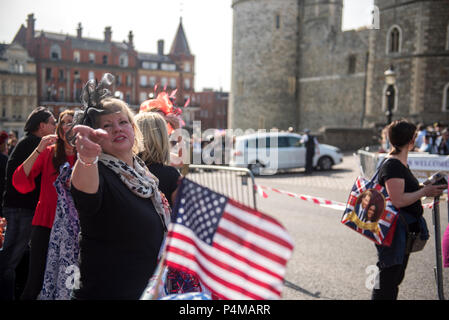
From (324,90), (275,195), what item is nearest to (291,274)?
(275,195)

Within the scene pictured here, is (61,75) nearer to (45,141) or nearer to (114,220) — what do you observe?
(45,141)

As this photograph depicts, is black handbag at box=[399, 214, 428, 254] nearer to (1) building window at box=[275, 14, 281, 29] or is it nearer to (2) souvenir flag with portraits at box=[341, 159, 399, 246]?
(2) souvenir flag with portraits at box=[341, 159, 399, 246]

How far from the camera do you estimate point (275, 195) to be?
35.9 feet

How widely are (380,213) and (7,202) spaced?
328cm

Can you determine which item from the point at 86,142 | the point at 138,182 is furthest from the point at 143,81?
the point at 86,142

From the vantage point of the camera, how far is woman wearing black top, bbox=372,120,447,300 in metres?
3.28

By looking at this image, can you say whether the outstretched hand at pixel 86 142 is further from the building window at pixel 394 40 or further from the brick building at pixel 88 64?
the brick building at pixel 88 64

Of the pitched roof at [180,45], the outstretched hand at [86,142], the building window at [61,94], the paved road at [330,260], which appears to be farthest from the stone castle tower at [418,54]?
the building window at [61,94]

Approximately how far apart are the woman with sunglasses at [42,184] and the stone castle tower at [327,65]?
24.7 m

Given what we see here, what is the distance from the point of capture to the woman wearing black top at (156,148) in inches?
115

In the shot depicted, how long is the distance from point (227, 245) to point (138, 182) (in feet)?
2.22

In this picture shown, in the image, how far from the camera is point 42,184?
3.40m

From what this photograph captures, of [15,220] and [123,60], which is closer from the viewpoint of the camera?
[15,220]
